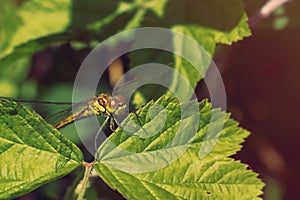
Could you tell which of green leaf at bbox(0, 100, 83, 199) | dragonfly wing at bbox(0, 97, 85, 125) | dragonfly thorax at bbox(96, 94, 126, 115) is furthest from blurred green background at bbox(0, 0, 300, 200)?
green leaf at bbox(0, 100, 83, 199)

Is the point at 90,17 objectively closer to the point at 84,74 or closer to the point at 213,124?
the point at 84,74

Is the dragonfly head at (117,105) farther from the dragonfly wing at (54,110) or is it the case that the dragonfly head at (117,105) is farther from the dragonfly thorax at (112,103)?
the dragonfly wing at (54,110)

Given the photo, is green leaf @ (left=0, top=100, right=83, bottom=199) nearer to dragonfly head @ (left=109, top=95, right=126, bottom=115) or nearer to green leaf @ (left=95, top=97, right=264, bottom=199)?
green leaf @ (left=95, top=97, right=264, bottom=199)

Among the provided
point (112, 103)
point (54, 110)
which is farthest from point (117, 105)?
point (54, 110)

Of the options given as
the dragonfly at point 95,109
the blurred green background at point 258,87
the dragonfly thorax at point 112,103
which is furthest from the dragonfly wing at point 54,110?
the blurred green background at point 258,87

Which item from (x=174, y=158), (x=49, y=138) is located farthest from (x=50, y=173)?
(x=174, y=158)
